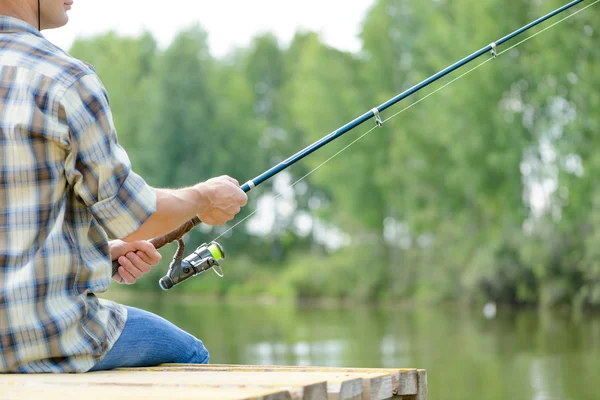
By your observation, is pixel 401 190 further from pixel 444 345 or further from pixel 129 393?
pixel 129 393

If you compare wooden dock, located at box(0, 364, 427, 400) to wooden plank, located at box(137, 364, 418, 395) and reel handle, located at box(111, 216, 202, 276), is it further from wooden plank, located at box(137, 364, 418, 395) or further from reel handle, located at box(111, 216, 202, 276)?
reel handle, located at box(111, 216, 202, 276)

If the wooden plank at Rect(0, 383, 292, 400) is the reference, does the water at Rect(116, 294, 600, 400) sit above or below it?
above

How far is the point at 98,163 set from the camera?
63.4 inches

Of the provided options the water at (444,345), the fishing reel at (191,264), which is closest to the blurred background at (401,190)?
the water at (444,345)

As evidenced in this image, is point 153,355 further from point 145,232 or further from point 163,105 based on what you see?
point 163,105

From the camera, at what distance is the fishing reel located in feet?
8.18

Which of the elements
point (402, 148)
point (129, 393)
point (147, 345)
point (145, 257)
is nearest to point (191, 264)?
point (145, 257)

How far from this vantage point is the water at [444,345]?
8.26 meters

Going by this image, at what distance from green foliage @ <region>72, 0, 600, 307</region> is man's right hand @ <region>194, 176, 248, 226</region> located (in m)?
13.4

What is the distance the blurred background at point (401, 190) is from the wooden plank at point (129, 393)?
6.31 meters

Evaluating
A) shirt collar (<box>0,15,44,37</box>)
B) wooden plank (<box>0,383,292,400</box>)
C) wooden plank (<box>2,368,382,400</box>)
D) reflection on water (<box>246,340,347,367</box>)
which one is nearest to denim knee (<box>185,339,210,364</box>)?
wooden plank (<box>2,368,382,400</box>)

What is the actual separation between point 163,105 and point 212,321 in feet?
44.9

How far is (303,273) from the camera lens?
2238cm

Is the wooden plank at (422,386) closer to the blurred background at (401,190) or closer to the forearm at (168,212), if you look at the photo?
the forearm at (168,212)
